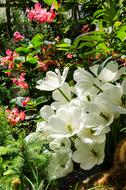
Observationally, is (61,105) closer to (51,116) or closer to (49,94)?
(51,116)

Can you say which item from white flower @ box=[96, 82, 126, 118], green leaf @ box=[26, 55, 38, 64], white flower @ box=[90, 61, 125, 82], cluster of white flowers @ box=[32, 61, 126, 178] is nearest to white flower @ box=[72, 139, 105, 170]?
cluster of white flowers @ box=[32, 61, 126, 178]

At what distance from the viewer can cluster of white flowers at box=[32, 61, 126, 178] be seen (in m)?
1.67

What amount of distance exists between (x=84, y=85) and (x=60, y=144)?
0.26m

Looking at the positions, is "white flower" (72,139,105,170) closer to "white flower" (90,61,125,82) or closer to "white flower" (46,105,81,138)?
"white flower" (46,105,81,138)

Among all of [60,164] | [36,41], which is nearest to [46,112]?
[60,164]

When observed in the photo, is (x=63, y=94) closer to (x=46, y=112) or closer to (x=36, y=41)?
(x=46, y=112)

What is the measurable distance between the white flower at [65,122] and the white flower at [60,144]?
41 mm

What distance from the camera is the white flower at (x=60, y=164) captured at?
69.2 inches

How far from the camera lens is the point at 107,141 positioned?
184cm

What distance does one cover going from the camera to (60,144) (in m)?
1.78

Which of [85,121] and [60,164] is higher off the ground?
[85,121]

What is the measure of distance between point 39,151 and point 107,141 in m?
0.29

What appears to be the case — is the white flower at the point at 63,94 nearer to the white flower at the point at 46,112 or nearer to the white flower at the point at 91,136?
the white flower at the point at 46,112

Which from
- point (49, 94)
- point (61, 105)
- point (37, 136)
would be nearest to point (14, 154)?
point (37, 136)
